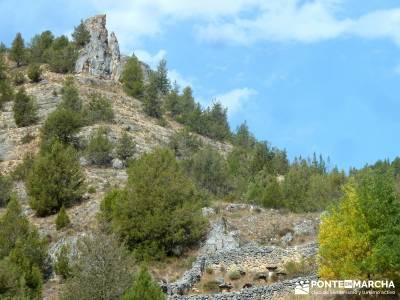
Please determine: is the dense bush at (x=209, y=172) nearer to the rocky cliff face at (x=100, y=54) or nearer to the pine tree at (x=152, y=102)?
the pine tree at (x=152, y=102)

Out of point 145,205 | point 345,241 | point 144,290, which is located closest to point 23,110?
point 145,205

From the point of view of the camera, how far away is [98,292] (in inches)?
1137

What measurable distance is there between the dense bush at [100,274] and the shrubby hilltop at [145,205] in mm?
60

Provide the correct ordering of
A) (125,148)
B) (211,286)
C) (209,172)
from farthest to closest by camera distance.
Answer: (209,172) < (125,148) < (211,286)

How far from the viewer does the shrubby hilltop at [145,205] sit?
95.1 feet

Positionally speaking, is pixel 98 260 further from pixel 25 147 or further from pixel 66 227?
pixel 25 147

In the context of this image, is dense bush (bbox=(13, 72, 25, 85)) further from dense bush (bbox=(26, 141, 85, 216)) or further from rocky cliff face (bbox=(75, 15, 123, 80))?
dense bush (bbox=(26, 141, 85, 216))

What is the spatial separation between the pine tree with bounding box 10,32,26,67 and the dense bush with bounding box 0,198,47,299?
5138 cm

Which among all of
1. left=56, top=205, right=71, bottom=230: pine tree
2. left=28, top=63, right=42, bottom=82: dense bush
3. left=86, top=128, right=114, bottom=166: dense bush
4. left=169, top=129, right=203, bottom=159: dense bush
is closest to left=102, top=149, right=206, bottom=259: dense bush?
left=56, top=205, right=71, bottom=230: pine tree

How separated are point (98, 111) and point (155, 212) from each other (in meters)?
31.7

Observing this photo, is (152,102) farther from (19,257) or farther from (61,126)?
(19,257)

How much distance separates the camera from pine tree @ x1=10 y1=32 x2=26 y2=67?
91500 mm

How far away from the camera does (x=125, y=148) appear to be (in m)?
61.2

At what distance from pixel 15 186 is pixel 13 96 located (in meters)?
22.7
